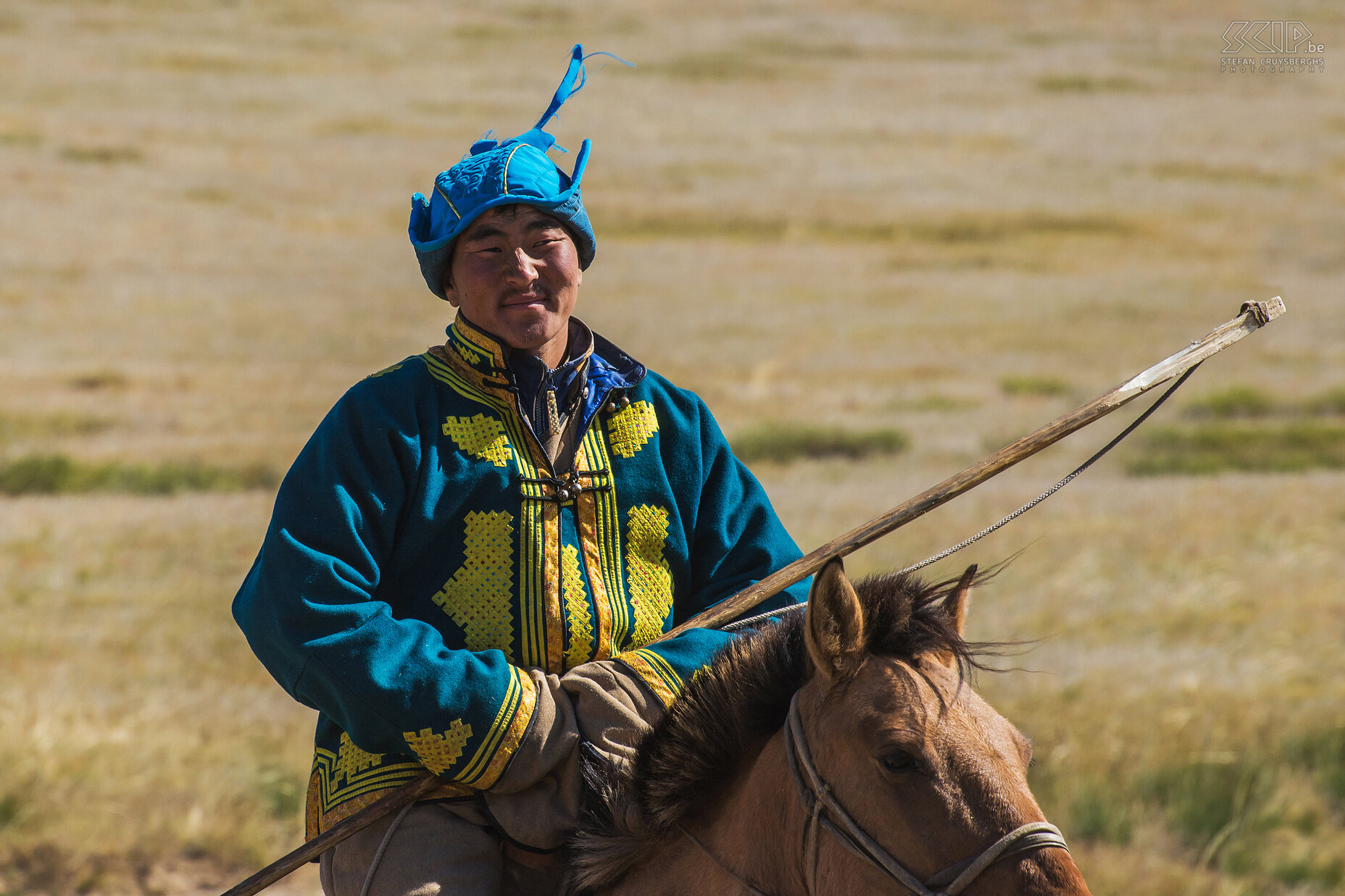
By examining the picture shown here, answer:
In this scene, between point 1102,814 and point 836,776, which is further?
point 1102,814

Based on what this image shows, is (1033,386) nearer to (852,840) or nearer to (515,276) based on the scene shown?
(515,276)

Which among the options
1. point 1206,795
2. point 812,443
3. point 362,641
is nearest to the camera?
point 362,641

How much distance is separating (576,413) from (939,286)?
28.7m

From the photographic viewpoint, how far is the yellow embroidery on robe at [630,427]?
136 inches

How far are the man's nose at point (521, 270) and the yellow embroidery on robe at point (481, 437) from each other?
1.10ft

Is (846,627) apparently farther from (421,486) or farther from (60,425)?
(60,425)

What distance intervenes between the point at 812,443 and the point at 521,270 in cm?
1478

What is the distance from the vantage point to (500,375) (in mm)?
3385

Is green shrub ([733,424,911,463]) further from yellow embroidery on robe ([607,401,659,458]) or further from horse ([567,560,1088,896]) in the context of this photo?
horse ([567,560,1088,896])

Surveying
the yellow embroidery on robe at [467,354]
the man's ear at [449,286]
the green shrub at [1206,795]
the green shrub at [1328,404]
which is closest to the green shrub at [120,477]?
the green shrub at [1206,795]

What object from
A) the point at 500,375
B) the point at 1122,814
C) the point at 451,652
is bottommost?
the point at 1122,814

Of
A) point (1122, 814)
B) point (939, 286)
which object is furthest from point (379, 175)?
point (1122, 814)

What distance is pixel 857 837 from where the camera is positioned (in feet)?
8.39

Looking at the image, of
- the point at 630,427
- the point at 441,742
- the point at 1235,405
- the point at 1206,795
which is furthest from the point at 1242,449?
the point at 441,742
